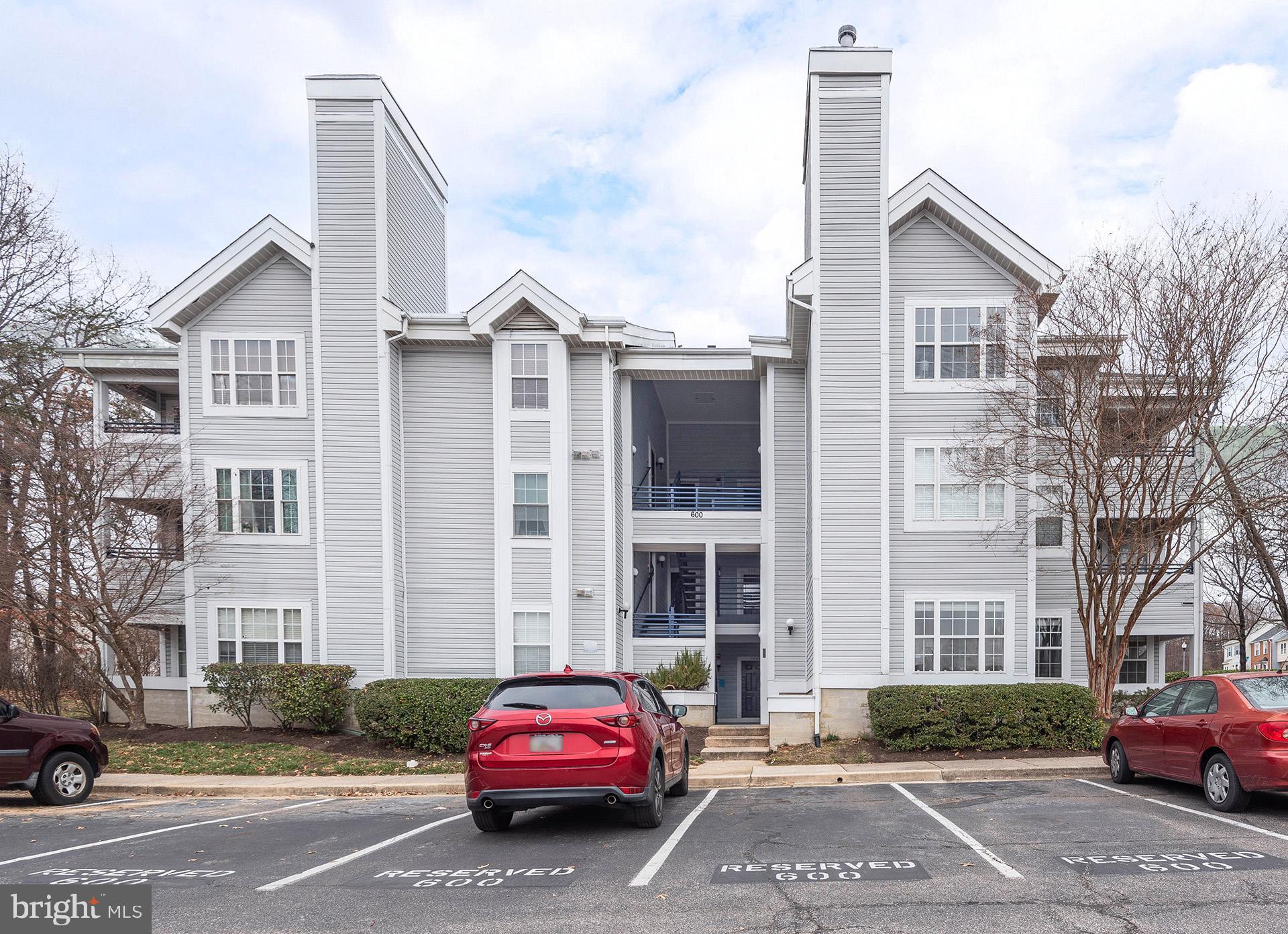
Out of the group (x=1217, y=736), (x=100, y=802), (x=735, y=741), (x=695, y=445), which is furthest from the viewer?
(x=695, y=445)

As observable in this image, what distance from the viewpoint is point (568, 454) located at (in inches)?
770

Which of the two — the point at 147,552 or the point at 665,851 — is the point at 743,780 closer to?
the point at 665,851

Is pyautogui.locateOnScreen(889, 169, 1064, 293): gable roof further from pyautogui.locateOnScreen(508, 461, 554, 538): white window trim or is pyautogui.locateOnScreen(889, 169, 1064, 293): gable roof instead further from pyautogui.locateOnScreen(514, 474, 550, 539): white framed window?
pyautogui.locateOnScreen(514, 474, 550, 539): white framed window

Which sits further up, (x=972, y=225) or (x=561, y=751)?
(x=972, y=225)

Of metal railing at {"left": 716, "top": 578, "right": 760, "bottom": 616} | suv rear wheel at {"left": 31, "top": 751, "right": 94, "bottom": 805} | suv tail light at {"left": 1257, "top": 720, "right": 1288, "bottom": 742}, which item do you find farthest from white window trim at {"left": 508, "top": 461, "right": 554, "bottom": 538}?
suv tail light at {"left": 1257, "top": 720, "right": 1288, "bottom": 742}

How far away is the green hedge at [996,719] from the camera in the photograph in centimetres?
1488

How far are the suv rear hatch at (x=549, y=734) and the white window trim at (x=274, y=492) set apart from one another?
1173 centimetres

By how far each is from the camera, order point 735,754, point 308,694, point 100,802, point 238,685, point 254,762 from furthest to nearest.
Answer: point 238,685
point 308,694
point 735,754
point 254,762
point 100,802

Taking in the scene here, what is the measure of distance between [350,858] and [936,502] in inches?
488

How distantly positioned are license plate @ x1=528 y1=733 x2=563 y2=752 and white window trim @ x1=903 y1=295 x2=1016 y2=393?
11.1m

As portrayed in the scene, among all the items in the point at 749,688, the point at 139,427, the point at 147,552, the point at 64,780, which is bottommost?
the point at 749,688

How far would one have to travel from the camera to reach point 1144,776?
12.1 metres

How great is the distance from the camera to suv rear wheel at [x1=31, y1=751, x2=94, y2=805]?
12.2m

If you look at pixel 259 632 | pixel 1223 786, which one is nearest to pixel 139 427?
pixel 259 632
